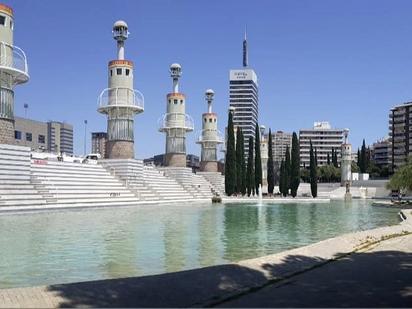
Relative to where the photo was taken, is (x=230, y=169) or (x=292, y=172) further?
(x=292, y=172)

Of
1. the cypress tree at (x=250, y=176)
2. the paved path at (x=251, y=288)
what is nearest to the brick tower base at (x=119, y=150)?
the cypress tree at (x=250, y=176)

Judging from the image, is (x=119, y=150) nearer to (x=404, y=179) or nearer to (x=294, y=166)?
(x=294, y=166)

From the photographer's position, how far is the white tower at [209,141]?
9375cm

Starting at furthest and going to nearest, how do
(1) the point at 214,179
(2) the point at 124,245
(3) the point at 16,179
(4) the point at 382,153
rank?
(4) the point at 382,153
(1) the point at 214,179
(3) the point at 16,179
(2) the point at 124,245

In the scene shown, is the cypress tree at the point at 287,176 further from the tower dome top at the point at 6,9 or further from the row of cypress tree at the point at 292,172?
the tower dome top at the point at 6,9

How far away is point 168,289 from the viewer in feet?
36.0

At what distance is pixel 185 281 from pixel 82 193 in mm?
40966

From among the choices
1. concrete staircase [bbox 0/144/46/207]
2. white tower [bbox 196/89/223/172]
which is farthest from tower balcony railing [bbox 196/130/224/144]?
concrete staircase [bbox 0/144/46/207]

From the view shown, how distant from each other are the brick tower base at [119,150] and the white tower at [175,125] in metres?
15.9

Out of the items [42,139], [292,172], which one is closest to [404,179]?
[292,172]

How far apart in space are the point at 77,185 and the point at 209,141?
1743 inches

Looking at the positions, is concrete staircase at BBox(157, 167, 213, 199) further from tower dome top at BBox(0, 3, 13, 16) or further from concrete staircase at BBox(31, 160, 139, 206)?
tower dome top at BBox(0, 3, 13, 16)

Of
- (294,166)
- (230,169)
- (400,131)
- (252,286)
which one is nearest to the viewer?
(252,286)

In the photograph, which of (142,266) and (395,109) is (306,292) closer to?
(142,266)
